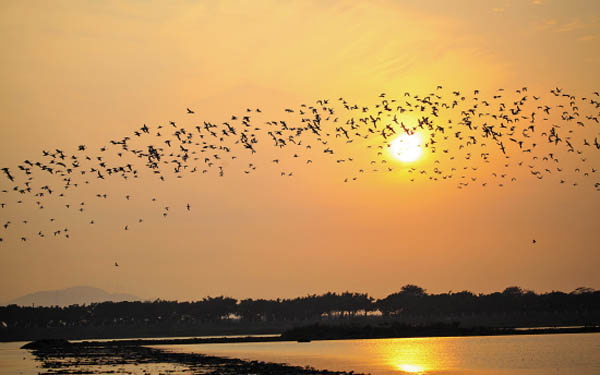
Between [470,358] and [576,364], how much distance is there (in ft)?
52.8

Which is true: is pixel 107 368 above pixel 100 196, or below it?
below

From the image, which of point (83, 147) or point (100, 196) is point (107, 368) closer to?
point (100, 196)

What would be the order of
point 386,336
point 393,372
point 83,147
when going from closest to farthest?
point 83,147 → point 393,372 → point 386,336

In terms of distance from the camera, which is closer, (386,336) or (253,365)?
(253,365)

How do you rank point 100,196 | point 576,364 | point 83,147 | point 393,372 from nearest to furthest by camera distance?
1. point 83,147
2. point 100,196
3. point 393,372
4. point 576,364

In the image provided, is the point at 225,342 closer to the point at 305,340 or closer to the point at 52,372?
the point at 305,340

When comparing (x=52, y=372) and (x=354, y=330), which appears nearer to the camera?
(x=52, y=372)

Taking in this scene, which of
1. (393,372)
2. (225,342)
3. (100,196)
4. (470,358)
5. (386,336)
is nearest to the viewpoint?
(100,196)

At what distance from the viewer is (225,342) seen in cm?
15762

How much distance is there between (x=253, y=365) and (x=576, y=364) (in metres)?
31.5

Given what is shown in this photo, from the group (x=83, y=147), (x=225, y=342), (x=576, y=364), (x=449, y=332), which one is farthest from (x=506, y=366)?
(x=449, y=332)

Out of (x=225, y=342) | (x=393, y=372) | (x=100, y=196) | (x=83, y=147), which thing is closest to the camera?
(x=83, y=147)

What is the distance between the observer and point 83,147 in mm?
60938

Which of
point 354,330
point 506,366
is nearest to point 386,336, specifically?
point 354,330
